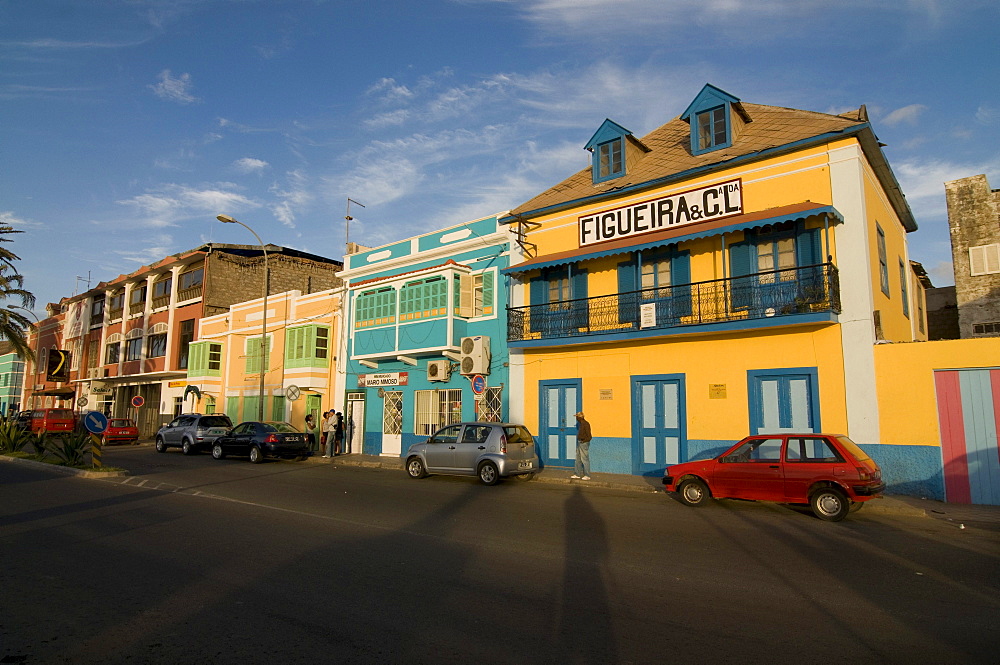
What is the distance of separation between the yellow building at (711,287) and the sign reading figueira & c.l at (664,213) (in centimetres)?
4

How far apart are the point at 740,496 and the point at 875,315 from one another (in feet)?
19.5

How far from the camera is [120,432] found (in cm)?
3269

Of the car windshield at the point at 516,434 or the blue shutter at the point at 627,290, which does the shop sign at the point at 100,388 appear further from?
the blue shutter at the point at 627,290

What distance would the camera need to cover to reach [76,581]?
681cm

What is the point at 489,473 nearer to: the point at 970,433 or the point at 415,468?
the point at 415,468

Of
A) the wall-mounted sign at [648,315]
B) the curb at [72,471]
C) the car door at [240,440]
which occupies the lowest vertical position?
the curb at [72,471]

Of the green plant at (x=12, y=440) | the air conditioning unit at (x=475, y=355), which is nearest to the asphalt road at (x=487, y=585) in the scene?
the air conditioning unit at (x=475, y=355)

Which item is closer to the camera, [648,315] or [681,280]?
[648,315]

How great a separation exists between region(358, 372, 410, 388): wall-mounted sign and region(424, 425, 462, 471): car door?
6781mm

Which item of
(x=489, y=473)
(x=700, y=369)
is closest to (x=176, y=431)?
(x=489, y=473)

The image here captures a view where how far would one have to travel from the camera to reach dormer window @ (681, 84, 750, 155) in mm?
17250

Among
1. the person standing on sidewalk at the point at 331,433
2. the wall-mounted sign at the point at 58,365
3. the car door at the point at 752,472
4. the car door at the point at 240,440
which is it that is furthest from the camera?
the wall-mounted sign at the point at 58,365

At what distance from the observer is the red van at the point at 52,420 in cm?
3462

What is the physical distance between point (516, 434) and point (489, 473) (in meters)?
1.22
